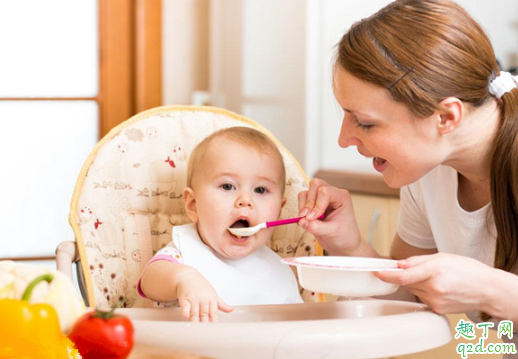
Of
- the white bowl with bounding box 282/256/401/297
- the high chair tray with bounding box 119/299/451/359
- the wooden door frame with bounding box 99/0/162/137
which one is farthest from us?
the wooden door frame with bounding box 99/0/162/137

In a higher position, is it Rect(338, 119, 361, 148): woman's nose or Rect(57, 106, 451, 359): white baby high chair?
Rect(338, 119, 361, 148): woman's nose

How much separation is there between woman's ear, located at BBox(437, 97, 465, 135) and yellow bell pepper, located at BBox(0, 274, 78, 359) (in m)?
0.81

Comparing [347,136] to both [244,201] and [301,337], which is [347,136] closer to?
[244,201]

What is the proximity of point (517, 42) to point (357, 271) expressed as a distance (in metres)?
1.78

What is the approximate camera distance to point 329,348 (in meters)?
0.92

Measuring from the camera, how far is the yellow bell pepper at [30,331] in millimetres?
549

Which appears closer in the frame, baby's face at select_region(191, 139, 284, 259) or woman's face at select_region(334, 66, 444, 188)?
woman's face at select_region(334, 66, 444, 188)

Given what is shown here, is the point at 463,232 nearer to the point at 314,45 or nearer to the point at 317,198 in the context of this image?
the point at 317,198

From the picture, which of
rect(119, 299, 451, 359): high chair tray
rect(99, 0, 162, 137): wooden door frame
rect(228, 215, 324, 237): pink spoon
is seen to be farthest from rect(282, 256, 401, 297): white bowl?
rect(99, 0, 162, 137): wooden door frame

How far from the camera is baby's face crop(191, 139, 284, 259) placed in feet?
4.55

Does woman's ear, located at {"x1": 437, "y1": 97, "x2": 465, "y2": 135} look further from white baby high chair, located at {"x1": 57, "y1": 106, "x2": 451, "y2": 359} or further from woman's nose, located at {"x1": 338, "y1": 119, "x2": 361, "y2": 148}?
white baby high chair, located at {"x1": 57, "y1": 106, "x2": 451, "y2": 359}

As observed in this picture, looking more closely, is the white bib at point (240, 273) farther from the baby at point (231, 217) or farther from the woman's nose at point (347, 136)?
the woman's nose at point (347, 136)

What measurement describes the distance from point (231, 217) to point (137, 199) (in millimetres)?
267

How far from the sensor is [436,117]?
123 centimetres
